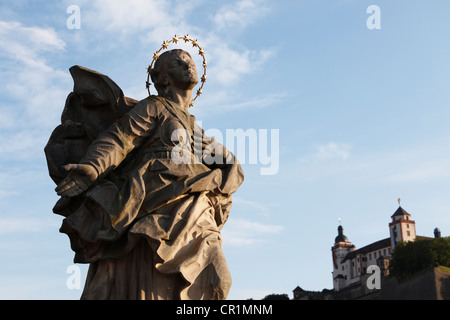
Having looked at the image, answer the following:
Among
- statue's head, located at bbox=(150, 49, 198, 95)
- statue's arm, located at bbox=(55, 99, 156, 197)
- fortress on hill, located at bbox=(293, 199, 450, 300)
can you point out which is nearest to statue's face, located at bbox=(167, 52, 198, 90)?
statue's head, located at bbox=(150, 49, 198, 95)

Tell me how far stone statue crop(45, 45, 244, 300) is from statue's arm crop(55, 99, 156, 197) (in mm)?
11

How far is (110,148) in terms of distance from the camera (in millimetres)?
7180

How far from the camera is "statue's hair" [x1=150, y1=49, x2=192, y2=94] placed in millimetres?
7922

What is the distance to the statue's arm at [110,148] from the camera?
6887 mm

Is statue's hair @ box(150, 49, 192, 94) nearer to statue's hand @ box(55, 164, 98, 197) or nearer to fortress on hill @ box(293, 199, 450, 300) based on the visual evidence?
statue's hand @ box(55, 164, 98, 197)

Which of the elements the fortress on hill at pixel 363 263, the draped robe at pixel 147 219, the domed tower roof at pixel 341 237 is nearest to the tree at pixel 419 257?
the fortress on hill at pixel 363 263

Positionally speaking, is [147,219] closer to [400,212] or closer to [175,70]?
[175,70]

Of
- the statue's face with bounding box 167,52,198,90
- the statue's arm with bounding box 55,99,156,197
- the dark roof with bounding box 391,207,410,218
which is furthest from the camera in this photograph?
the dark roof with bounding box 391,207,410,218

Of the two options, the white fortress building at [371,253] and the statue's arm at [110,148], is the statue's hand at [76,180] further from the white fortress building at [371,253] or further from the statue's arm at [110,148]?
the white fortress building at [371,253]

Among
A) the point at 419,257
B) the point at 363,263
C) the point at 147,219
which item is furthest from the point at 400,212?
the point at 147,219

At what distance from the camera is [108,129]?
7398 millimetres

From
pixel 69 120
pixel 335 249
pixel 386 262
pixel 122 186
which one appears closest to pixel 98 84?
pixel 69 120

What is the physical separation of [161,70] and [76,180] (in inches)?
72.3
